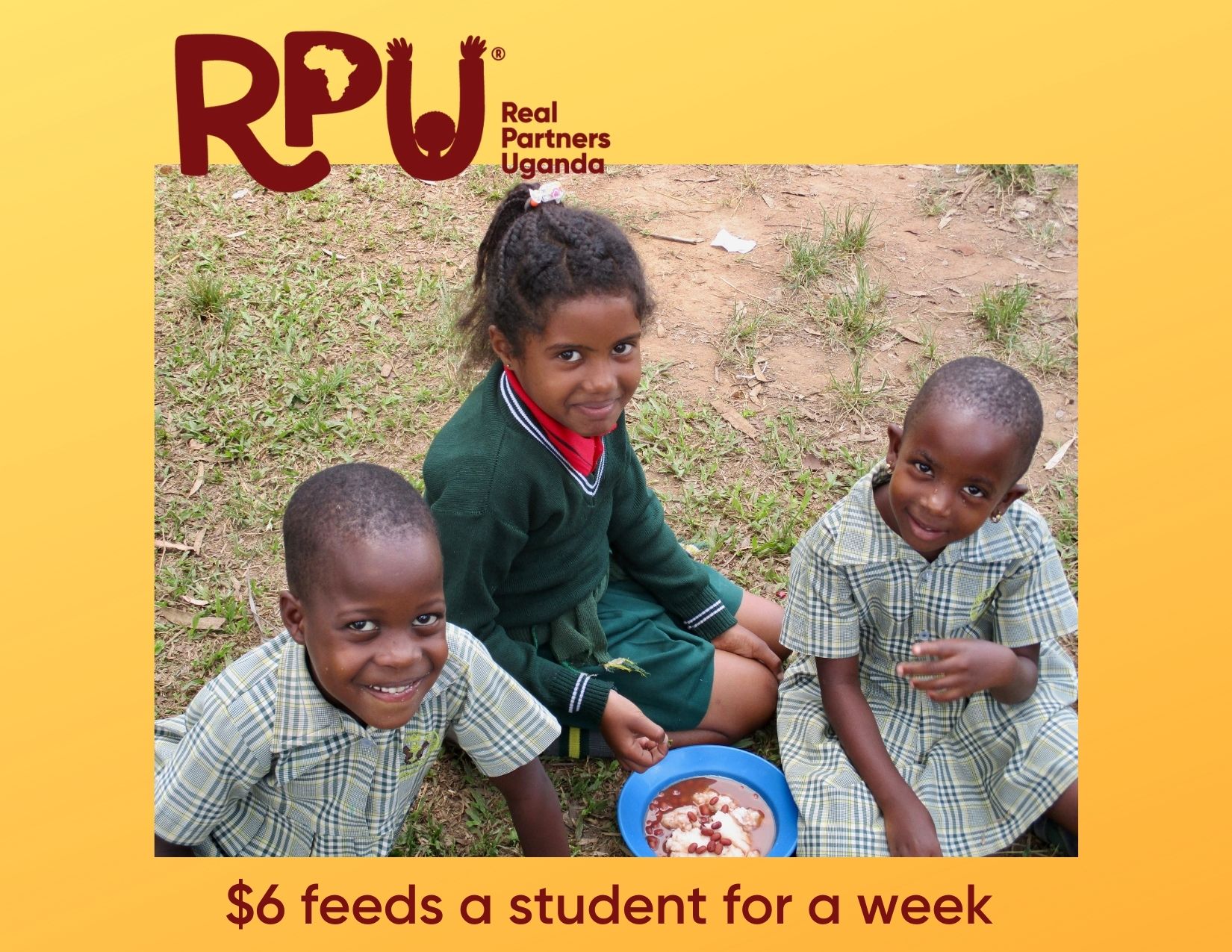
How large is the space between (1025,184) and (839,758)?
2594 mm

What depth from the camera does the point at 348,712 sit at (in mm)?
2014

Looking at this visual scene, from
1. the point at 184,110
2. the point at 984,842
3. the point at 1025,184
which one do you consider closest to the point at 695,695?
the point at 984,842

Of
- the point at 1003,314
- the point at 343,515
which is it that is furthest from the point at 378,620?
the point at 1003,314

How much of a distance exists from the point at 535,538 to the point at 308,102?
949mm

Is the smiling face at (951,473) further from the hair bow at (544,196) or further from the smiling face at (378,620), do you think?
the smiling face at (378,620)

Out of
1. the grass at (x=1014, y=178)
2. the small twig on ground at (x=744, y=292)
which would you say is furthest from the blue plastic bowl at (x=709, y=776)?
the grass at (x=1014, y=178)

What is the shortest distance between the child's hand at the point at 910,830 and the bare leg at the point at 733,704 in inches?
17.0

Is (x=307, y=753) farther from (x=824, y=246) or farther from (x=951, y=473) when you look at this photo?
(x=824, y=246)

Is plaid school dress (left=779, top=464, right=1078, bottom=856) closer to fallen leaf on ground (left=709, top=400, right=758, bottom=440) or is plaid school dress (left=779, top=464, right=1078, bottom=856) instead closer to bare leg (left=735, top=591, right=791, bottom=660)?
bare leg (left=735, top=591, right=791, bottom=660)

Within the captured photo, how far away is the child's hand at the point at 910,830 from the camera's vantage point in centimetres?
241

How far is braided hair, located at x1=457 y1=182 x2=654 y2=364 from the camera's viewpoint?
2281 millimetres

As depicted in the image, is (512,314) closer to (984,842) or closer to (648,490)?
(648,490)

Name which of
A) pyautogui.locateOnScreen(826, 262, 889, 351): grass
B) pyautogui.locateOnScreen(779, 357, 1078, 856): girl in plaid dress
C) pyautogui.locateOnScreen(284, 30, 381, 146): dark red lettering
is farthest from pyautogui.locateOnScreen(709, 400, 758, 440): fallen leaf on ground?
pyautogui.locateOnScreen(284, 30, 381, 146): dark red lettering

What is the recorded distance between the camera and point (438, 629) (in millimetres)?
1884
